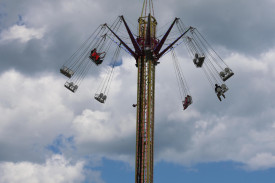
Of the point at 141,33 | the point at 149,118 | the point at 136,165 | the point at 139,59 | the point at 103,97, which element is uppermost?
the point at 141,33

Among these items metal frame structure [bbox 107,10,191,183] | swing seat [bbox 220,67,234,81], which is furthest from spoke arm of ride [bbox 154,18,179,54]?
swing seat [bbox 220,67,234,81]

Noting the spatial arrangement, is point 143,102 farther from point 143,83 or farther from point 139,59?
point 139,59

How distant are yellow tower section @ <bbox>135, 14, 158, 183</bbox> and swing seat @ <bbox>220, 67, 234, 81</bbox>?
1142 cm

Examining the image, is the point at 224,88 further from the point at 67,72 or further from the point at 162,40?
the point at 67,72

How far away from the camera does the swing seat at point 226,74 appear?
195 ft

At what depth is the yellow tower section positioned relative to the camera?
57.9m

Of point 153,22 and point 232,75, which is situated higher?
point 153,22

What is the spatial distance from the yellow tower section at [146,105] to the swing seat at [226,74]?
37.5 feet

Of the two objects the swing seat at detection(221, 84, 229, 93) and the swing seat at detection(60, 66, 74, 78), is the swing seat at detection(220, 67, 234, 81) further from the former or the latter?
the swing seat at detection(60, 66, 74, 78)

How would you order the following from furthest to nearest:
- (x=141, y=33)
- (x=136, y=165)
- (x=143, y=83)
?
(x=141, y=33), (x=143, y=83), (x=136, y=165)

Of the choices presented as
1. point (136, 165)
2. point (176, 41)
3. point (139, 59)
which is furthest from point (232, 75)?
point (136, 165)

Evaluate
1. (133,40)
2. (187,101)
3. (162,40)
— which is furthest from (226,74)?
(133,40)

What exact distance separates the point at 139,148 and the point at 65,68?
17545mm

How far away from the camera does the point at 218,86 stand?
195 ft
